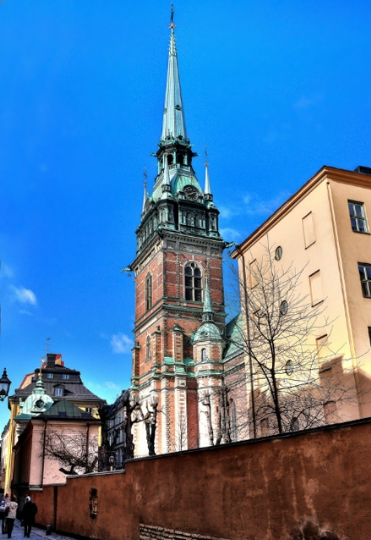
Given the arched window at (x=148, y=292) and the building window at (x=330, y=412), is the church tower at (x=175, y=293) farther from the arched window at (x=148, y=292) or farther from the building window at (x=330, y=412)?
the building window at (x=330, y=412)

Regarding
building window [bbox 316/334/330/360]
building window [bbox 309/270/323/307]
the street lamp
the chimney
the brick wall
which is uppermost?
the chimney

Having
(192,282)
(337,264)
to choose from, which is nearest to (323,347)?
(337,264)

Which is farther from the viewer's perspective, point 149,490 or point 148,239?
point 148,239

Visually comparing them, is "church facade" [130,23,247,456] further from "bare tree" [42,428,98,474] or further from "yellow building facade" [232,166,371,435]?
"yellow building facade" [232,166,371,435]

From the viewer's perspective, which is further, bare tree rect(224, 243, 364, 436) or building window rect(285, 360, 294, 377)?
building window rect(285, 360, 294, 377)

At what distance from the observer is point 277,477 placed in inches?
357

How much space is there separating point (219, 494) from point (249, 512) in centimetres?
111

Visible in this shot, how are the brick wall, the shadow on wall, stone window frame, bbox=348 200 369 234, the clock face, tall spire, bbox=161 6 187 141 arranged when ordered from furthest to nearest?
1. tall spire, bbox=161 6 187 141
2. the clock face
3. stone window frame, bbox=348 200 369 234
4. the shadow on wall
5. the brick wall

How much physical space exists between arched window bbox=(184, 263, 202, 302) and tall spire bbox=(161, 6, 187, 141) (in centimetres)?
1846

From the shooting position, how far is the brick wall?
25.2 feet

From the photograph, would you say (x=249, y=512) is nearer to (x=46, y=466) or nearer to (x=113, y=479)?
(x=113, y=479)

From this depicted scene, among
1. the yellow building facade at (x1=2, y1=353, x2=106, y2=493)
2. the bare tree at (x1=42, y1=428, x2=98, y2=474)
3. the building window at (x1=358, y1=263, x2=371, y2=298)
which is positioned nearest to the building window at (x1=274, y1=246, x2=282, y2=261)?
the building window at (x1=358, y1=263, x2=371, y2=298)

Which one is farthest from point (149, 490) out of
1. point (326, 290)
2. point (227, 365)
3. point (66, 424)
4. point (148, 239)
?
point (148, 239)

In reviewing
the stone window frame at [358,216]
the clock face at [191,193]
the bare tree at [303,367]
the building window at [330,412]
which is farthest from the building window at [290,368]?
the clock face at [191,193]
